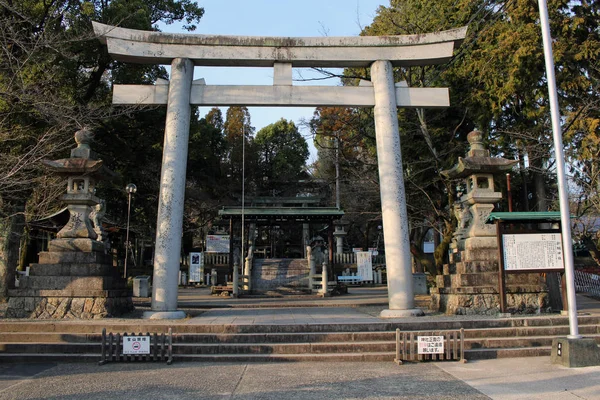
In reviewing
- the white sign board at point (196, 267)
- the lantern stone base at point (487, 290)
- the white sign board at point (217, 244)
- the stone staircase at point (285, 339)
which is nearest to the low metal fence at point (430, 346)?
the stone staircase at point (285, 339)

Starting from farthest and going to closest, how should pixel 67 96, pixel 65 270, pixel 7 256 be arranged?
1. pixel 67 96
2. pixel 7 256
3. pixel 65 270

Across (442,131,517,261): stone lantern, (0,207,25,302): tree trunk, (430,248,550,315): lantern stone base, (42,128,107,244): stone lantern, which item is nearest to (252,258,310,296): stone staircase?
(0,207,25,302): tree trunk

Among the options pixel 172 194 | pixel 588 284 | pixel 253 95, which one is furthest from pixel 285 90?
pixel 588 284

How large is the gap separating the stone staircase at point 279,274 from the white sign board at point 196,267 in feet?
11.2

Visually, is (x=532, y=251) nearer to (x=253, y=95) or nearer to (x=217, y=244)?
(x=253, y=95)

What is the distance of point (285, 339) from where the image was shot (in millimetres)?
8227

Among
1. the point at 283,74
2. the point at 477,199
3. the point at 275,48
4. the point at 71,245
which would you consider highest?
the point at 275,48

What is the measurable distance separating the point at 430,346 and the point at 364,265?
20.8 m

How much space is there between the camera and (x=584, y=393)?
5.51 m

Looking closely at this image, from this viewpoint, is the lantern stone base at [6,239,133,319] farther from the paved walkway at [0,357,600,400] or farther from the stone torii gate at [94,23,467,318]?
the paved walkway at [0,357,600,400]

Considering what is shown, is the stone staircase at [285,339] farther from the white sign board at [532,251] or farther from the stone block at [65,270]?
the stone block at [65,270]

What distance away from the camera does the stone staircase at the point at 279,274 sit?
23.1 metres

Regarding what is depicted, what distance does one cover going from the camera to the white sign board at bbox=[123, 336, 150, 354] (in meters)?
7.23

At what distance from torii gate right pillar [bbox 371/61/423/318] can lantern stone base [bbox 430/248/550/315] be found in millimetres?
1030
